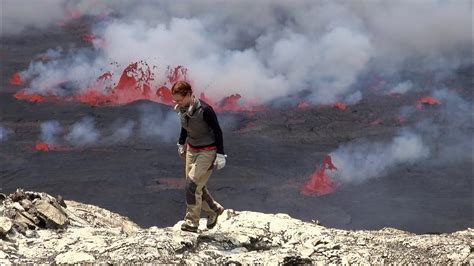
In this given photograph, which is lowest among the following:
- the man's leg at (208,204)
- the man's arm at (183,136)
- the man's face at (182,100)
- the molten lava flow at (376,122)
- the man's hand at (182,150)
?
the man's leg at (208,204)

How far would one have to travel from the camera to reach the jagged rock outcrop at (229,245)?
834cm

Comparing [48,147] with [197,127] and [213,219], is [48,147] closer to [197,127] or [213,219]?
[213,219]

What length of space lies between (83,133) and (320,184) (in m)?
26.2

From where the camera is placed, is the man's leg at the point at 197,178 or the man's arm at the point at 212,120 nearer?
the man's arm at the point at 212,120

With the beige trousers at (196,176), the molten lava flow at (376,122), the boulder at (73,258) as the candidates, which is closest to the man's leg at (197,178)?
the beige trousers at (196,176)

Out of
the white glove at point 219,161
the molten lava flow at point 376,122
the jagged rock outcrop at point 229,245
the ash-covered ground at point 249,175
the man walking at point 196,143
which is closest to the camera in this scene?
the jagged rock outcrop at point 229,245

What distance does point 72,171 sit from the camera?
5181cm

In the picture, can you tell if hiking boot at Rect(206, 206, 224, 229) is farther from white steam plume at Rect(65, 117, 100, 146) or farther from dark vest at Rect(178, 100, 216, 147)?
white steam plume at Rect(65, 117, 100, 146)

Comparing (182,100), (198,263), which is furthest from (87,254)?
(182,100)

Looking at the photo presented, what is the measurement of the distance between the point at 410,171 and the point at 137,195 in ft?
85.0

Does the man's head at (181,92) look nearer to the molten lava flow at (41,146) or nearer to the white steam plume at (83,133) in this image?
the molten lava flow at (41,146)

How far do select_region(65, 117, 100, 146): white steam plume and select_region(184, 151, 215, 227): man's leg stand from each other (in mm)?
54430

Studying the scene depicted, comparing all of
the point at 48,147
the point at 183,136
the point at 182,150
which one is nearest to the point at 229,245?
the point at 182,150

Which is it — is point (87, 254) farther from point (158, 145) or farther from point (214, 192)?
point (158, 145)
